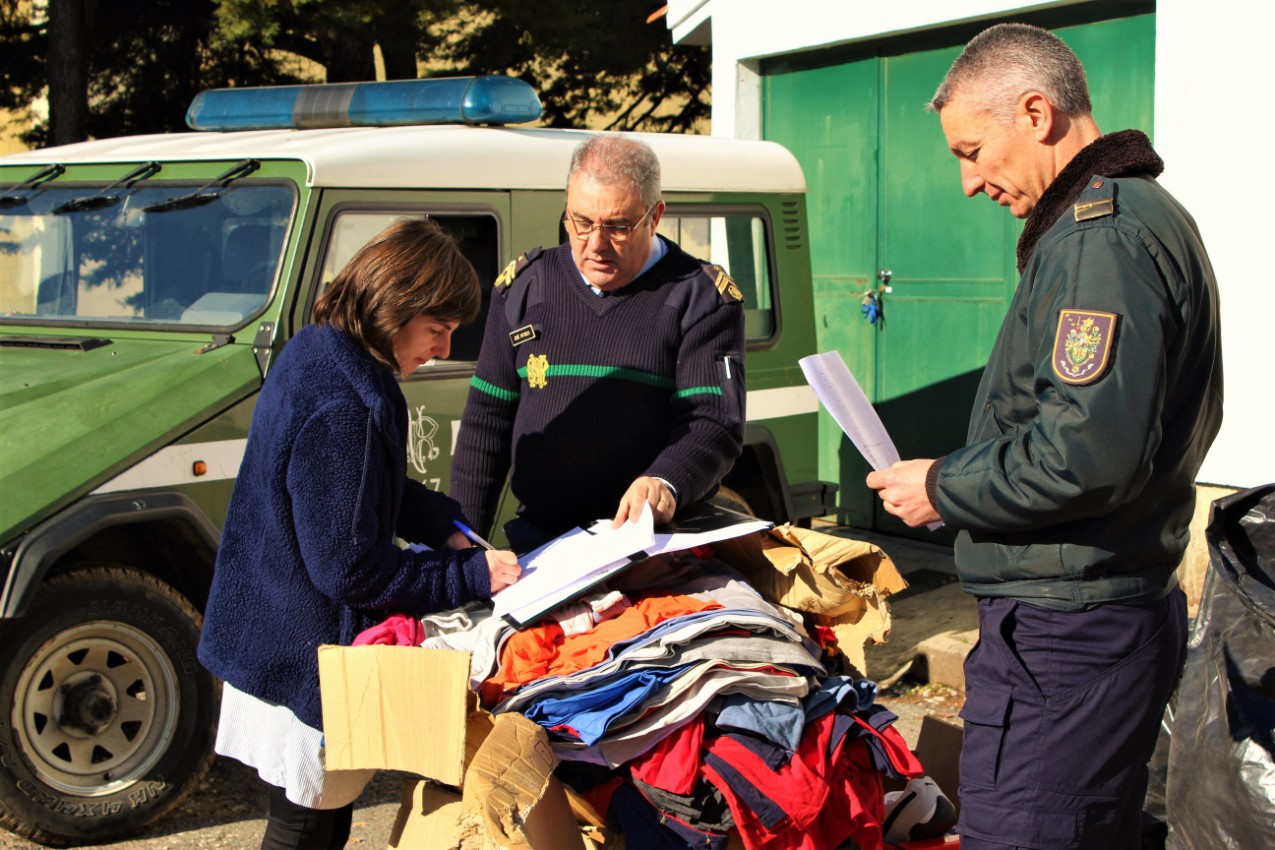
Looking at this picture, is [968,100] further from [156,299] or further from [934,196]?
[934,196]

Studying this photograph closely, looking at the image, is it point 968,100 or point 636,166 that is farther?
point 636,166

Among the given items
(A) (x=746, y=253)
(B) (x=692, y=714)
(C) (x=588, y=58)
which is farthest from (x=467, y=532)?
(C) (x=588, y=58)

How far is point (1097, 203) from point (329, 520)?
1.36 meters

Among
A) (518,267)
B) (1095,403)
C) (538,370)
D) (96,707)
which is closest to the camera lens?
(1095,403)

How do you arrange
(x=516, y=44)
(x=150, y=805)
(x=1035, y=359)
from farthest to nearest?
(x=516, y=44) → (x=150, y=805) → (x=1035, y=359)

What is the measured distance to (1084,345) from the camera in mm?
1989

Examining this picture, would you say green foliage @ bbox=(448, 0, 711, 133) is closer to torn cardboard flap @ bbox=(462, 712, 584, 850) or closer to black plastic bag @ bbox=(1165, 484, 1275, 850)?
black plastic bag @ bbox=(1165, 484, 1275, 850)

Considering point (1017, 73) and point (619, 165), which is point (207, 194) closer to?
point (619, 165)

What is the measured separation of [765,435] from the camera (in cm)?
550

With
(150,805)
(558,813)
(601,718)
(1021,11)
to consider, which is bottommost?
(150,805)

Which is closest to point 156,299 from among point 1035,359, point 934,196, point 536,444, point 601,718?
point 536,444

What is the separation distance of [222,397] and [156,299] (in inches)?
24.9

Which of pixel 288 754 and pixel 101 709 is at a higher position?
pixel 288 754

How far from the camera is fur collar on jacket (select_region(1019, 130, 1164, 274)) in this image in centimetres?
214
